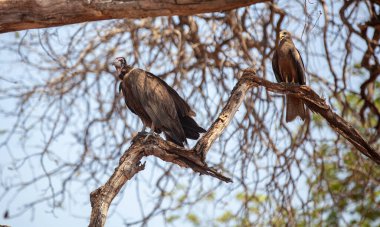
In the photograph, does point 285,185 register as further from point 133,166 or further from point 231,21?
point 133,166

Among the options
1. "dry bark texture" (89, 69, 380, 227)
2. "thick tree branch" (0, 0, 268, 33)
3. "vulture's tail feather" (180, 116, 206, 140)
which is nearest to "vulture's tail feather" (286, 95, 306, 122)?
"dry bark texture" (89, 69, 380, 227)

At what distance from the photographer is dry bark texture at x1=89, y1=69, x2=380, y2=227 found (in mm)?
4043

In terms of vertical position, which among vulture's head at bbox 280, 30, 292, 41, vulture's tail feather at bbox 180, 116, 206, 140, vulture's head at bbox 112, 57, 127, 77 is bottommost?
vulture's tail feather at bbox 180, 116, 206, 140

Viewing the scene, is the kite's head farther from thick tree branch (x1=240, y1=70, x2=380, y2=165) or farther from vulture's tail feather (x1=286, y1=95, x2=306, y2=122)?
vulture's tail feather (x1=286, y1=95, x2=306, y2=122)

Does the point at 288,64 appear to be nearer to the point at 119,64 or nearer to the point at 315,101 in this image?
the point at 315,101

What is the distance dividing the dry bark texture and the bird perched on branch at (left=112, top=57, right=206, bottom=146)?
548 millimetres

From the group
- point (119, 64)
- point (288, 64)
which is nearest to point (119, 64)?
point (119, 64)

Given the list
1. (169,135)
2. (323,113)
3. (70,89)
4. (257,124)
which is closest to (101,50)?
(70,89)

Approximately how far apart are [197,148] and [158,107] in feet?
3.68

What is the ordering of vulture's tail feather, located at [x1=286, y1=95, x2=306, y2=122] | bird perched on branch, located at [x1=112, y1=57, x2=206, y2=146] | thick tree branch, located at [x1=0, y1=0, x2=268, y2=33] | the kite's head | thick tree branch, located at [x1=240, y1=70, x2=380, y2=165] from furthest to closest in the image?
1. the kite's head
2. vulture's tail feather, located at [x1=286, y1=95, x2=306, y2=122]
3. bird perched on branch, located at [x1=112, y1=57, x2=206, y2=146]
4. thick tree branch, located at [x1=240, y1=70, x2=380, y2=165]
5. thick tree branch, located at [x1=0, y1=0, x2=268, y2=33]

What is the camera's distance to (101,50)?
314 inches

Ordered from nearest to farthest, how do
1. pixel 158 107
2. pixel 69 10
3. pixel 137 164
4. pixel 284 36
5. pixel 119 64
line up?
1. pixel 137 164
2. pixel 69 10
3. pixel 158 107
4. pixel 119 64
5. pixel 284 36

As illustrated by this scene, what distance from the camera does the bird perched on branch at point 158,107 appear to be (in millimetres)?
5500

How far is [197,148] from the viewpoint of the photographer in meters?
4.58
